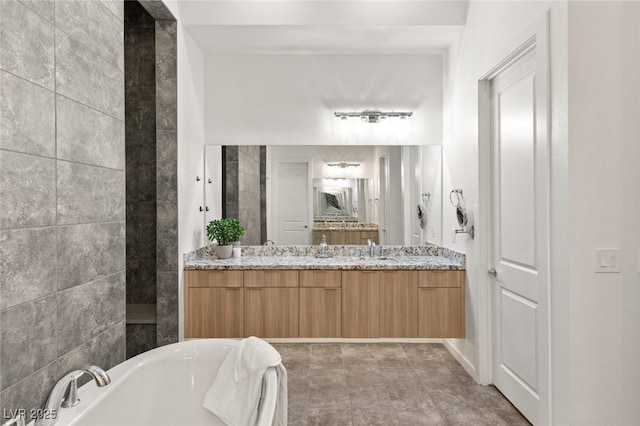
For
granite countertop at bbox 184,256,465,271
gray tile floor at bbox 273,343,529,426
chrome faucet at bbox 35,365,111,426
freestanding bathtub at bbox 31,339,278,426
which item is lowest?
gray tile floor at bbox 273,343,529,426

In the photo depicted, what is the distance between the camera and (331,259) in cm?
398

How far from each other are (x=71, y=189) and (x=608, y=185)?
2423mm

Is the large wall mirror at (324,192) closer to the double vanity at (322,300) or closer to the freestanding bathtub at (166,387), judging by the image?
the double vanity at (322,300)

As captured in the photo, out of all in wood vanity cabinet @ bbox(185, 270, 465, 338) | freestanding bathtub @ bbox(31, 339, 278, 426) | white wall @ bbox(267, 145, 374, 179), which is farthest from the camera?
white wall @ bbox(267, 145, 374, 179)

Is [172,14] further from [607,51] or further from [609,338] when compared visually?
[609,338]

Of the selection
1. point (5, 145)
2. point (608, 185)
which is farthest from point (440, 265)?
point (5, 145)

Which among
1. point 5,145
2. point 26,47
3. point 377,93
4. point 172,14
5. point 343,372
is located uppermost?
point 172,14

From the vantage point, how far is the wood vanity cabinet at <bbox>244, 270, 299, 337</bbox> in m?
3.61

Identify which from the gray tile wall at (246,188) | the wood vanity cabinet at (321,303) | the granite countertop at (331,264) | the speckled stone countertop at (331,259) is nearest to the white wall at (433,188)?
the speckled stone countertop at (331,259)

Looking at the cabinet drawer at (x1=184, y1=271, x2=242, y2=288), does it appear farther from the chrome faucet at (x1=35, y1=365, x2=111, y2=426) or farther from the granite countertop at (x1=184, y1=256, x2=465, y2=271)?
the chrome faucet at (x1=35, y1=365, x2=111, y2=426)

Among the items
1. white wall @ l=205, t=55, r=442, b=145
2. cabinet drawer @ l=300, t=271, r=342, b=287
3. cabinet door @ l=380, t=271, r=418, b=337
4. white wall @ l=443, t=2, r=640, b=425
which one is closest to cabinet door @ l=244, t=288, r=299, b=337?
cabinet drawer @ l=300, t=271, r=342, b=287

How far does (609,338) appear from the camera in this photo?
200 centimetres

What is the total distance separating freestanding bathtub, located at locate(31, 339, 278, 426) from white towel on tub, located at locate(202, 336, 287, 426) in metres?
0.05

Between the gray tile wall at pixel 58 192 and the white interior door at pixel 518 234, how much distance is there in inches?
88.0
